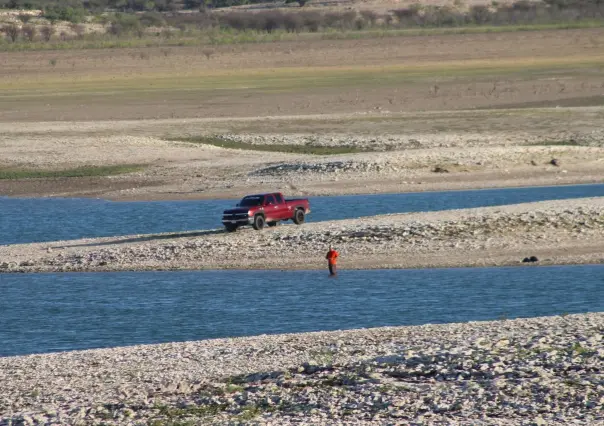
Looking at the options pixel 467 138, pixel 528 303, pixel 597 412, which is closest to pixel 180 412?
pixel 597 412

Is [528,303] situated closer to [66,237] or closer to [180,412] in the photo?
[180,412]

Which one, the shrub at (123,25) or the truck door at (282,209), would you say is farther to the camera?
the shrub at (123,25)

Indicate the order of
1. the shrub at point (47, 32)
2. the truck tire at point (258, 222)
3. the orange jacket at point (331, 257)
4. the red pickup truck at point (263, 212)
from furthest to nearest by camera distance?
the shrub at point (47, 32) → the truck tire at point (258, 222) → the red pickup truck at point (263, 212) → the orange jacket at point (331, 257)

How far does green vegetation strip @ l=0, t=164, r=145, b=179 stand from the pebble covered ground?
32071mm

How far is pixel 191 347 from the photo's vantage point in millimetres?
21906

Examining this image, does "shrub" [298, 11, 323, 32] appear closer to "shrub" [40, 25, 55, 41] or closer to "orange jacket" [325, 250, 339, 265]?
"shrub" [40, 25, 55, 41]

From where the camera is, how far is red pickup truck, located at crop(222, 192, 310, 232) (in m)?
35.1

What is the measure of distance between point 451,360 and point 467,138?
38626 mm

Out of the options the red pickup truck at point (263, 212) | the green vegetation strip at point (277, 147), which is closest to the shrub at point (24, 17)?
the green vegetation strip at point (277, 147)

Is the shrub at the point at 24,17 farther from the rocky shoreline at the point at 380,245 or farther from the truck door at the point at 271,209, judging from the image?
the rocky shoreline at the point at 380,245

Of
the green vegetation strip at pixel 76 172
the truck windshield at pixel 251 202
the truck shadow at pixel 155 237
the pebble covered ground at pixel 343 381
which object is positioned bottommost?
the green vegetation strip at pixel 76 172

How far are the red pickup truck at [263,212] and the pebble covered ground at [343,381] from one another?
13.5m

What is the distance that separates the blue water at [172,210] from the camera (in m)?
39.2

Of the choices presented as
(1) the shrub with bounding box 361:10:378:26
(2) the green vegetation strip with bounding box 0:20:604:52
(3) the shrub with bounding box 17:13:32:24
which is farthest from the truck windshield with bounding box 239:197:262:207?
(3) the shrub with bounding box 17:13:32:24
